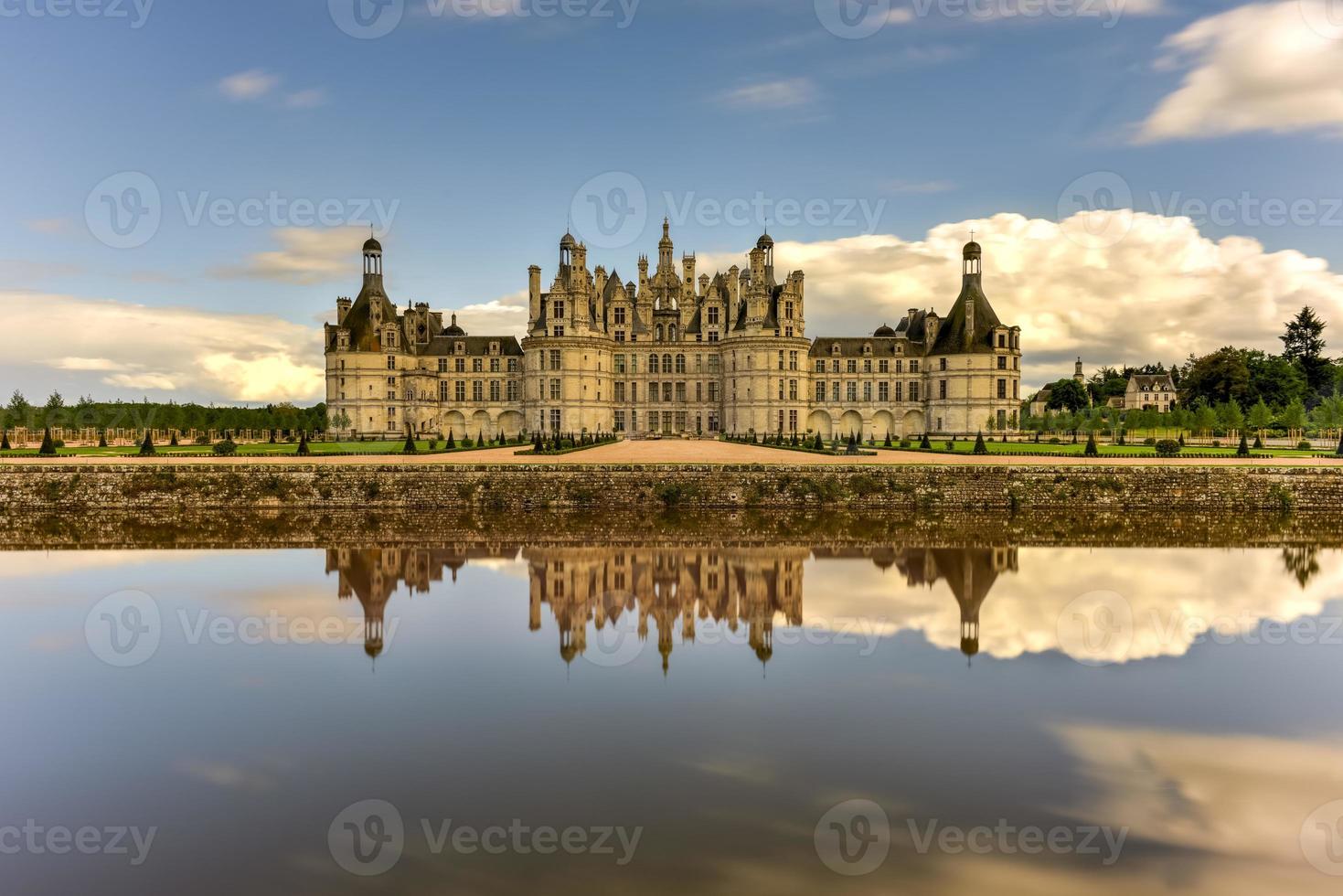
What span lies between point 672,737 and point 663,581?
8726 millimetres

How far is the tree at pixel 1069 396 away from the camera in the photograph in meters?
109

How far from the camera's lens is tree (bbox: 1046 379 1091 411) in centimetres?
10912

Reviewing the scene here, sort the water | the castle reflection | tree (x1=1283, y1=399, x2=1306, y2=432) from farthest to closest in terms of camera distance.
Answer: tree (x1=1283, y1=399, x2=1306, y2=432) → the castle reflection → the water

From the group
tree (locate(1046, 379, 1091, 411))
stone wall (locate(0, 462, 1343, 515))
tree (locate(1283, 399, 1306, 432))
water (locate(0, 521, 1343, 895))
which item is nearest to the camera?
water (locate(0, 521, 1343, 895))

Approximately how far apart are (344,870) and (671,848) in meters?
2.85

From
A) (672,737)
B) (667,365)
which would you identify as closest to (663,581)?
(672,737)

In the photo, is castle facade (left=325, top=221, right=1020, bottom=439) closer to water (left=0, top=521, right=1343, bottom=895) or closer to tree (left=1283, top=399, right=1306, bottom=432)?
tree (left=1283, top=399, right=1306, bottom=432)

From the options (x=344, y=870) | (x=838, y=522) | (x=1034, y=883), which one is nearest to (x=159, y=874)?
(x=344, y=870)

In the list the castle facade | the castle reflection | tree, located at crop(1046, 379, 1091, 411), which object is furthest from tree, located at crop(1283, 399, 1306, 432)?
the castle reflection

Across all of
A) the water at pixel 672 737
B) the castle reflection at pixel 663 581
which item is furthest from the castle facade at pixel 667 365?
the water at pixel 672 737

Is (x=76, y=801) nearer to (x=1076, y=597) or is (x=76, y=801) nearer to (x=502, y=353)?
(x=1076, y=597)

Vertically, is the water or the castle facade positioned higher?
the castle facade

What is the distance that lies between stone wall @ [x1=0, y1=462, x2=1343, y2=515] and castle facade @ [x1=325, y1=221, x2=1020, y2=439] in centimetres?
2923

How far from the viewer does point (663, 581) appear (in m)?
18.6
